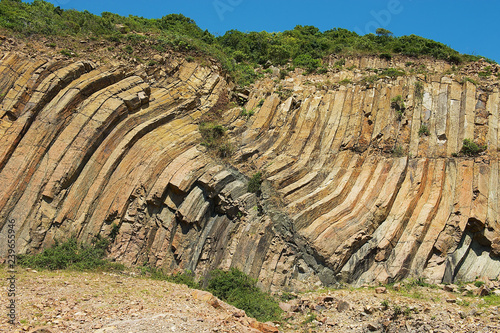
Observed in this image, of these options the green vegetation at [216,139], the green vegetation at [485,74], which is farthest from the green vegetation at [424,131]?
the green vegetation at [216,139]

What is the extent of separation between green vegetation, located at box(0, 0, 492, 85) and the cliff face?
304 cm

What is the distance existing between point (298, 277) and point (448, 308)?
5.20 meters

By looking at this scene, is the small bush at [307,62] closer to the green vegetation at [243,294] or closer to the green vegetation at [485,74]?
the green vegetation at [485,74]

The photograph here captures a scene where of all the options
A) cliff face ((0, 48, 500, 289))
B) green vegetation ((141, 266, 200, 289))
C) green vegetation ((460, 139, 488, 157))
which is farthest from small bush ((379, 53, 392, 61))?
green vegetation ((141, 266, 200, 289))

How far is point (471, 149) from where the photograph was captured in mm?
18266

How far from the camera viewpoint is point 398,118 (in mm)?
20250

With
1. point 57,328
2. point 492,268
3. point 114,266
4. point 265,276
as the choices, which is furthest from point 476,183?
point 57,328

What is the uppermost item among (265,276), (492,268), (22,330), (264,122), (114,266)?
(264,122)

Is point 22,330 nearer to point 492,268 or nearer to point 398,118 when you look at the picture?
point 492,268

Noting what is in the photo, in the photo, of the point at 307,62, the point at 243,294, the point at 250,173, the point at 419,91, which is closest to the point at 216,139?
the point at 250,173

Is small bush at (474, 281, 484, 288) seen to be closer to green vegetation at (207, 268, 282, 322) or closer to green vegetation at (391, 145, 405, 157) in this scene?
green vegetation at (391, 145, 405, 157)

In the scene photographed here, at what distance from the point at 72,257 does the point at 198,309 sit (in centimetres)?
526

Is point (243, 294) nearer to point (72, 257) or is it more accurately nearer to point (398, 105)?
point (72, 257)

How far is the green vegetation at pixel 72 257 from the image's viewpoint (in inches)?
547
